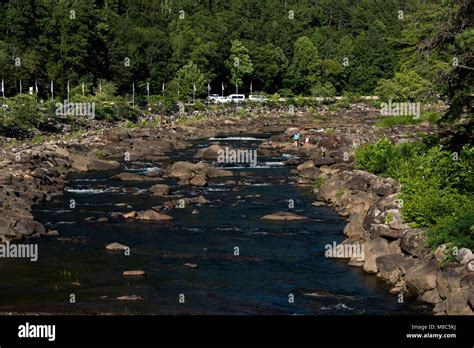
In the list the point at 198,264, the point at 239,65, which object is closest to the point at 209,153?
the point at 198,264

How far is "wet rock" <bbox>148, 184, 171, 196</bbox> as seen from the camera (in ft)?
147

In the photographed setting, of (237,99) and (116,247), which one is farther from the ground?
(237,99)

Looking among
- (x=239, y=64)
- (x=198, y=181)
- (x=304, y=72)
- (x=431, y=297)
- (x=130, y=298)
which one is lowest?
(x=130, y=298)

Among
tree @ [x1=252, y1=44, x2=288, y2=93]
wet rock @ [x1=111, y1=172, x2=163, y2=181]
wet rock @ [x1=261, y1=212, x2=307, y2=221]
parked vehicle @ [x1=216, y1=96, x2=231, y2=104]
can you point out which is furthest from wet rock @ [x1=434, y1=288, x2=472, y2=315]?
tree @ [x1=252, y1=44, x2=288, y2=93]

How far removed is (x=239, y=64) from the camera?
497 ft

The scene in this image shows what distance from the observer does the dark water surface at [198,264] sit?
23.6m

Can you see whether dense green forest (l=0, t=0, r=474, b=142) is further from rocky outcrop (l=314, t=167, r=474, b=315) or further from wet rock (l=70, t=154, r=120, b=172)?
rocky outcrop (l=314, t=167, r=474, b=315)

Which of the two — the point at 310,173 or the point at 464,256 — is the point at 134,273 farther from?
the point at 310,173

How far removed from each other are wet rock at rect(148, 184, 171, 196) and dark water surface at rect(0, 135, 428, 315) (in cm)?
100

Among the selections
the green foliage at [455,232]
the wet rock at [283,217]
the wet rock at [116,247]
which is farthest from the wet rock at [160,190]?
the green foliage at [455,232]

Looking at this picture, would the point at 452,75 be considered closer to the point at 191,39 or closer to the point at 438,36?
the point at 438,36

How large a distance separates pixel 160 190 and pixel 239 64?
109m

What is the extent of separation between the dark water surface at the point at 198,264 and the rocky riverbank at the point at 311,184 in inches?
36.2

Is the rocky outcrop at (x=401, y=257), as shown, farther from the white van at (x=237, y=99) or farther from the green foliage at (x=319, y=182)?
the white van at (x=237, y=99)
